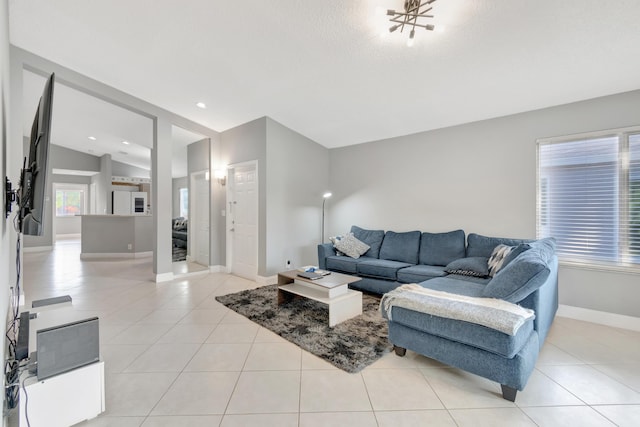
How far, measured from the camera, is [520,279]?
6.51 feet

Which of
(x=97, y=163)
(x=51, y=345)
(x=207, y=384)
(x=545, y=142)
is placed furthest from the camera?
(x=97, y=163)

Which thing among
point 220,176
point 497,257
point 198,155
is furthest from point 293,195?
point 497,257

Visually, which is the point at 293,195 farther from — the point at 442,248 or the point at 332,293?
the point at 442,248

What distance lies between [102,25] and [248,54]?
1.56m

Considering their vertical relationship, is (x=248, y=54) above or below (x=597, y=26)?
above

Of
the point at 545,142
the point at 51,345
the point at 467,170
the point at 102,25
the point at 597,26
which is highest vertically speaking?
the point at 102,25

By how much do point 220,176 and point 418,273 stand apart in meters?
4.17

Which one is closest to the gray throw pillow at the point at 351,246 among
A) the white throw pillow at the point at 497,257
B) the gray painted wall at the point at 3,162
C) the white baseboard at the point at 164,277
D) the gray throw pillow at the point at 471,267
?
the gray throw pillow at the point at 471,267

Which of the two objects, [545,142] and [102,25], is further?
[545,142]

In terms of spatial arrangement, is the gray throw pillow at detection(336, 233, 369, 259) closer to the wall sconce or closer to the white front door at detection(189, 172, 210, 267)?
the wall sconce

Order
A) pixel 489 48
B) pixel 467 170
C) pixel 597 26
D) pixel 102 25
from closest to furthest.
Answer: pixel 597 26
pixel 489 48
pixel 102 25
pixel 467 170

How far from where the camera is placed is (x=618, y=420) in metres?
1.63

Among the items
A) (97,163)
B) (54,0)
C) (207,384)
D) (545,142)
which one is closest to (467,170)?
(545,142)

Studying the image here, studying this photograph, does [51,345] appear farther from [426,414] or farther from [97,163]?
[97,163]
